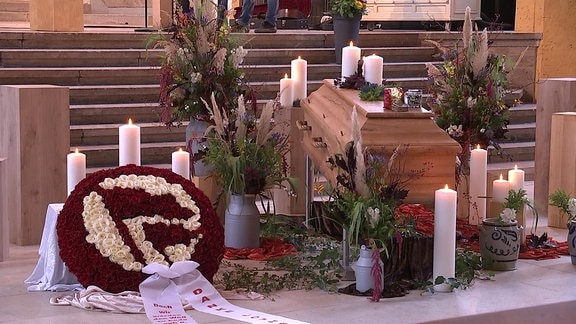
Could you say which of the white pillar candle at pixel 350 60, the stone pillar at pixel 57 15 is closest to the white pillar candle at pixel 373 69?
the white pillar candle at pixel 350 60

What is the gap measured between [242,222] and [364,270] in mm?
841

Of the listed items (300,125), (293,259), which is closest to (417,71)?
(300,125)

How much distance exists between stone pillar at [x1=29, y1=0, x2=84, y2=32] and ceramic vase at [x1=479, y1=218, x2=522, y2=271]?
481 centimetres

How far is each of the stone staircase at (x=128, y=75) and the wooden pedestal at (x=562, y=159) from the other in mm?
1114

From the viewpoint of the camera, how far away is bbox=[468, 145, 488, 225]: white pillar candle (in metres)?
5.37

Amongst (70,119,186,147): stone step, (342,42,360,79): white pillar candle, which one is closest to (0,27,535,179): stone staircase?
(70,119,186,147): stone step

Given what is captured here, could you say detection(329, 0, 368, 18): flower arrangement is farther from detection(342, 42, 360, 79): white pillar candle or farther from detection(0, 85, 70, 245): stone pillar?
detection(0, 85, 70, 245): stone pillar

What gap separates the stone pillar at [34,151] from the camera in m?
5.24

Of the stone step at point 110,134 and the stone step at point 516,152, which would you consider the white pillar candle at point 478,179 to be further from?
the stone step at point 516,152

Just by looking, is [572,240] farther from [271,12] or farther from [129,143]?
[271,12]

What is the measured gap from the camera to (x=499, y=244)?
473cm

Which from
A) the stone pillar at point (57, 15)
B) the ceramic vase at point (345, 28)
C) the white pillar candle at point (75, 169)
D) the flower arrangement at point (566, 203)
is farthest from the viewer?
the ceramic vase at point (345, 28)

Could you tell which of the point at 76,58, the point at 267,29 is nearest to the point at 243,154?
the point at 76,58

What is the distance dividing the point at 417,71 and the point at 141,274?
5.42 m
